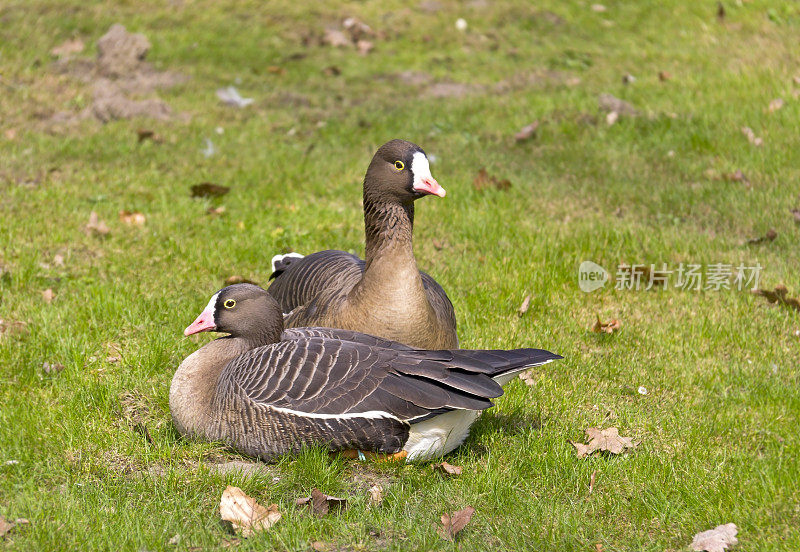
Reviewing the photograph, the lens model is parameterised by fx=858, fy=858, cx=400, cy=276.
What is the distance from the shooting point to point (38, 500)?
4316 millimetres

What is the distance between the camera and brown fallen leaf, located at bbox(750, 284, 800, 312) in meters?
6.76

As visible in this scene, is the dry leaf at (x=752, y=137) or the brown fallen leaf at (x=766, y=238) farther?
the dry leaf at (x=752, y=137)

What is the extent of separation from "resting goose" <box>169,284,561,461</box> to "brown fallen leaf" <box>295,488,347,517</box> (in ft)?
1.02

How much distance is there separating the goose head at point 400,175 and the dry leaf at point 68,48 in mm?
7881

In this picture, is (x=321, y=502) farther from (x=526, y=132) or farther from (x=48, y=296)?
(x=526, y=132)

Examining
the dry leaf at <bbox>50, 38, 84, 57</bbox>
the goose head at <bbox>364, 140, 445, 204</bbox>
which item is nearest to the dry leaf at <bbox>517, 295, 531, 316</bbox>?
the goose head at <bbox>364, 140, 445, 204</bbox>

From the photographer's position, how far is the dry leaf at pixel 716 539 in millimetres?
4188

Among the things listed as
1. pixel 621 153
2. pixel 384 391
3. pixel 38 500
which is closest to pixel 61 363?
pixel 38 500

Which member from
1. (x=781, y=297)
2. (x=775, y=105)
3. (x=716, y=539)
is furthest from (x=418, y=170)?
(x=775, y=105)

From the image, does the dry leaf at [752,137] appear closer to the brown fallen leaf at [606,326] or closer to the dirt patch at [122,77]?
the brown fallen leaf at [606,326]

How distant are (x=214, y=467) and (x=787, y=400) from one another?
3616 mm

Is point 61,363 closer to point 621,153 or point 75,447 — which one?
point 75,447

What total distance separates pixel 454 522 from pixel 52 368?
296cm

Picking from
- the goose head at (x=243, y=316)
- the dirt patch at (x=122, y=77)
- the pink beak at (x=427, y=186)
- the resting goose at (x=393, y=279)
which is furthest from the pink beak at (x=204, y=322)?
the dirt patch at (x=122, y=77)
